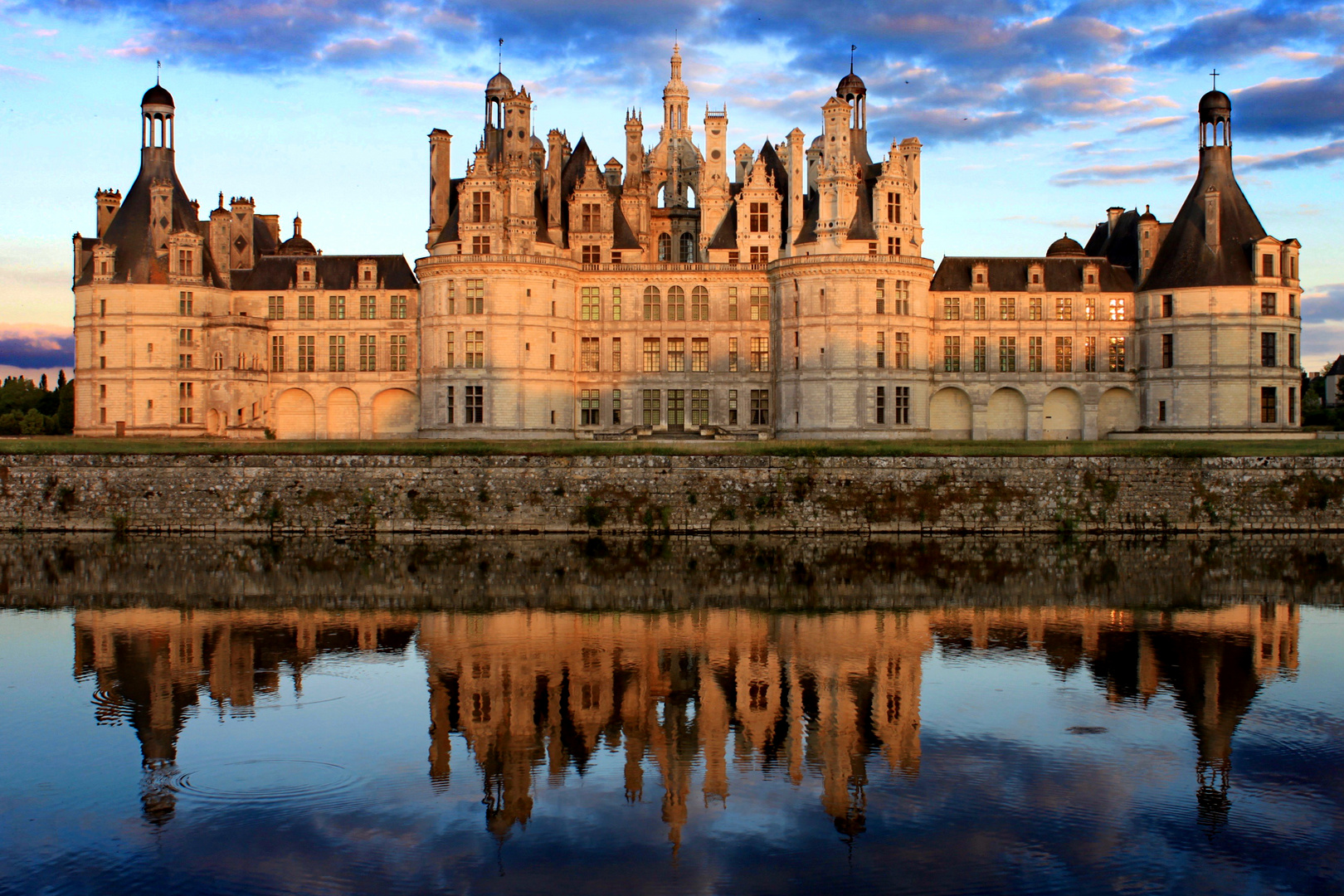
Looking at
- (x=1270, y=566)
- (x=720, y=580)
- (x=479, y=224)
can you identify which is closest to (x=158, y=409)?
(x=479, y=224)

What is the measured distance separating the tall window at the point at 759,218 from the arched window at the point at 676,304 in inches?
172

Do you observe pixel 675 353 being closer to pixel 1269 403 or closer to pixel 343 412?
pixel 343 412

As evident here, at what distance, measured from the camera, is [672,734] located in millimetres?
16156

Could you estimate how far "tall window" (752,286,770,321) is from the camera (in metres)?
59.2

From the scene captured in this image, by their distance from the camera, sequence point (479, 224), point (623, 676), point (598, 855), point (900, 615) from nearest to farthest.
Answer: point (598, 855) < point (623, 676) < point (900, 615) < point (479, 224)

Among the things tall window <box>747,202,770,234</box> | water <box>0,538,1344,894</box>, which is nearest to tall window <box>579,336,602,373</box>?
tall window <box>747,202,770,234</box>

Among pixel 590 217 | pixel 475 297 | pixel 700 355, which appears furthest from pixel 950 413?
pixel 475 297

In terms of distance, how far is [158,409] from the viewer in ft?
Answer: 188

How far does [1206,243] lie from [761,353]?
2113cm

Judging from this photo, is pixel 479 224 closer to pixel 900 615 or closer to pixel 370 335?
pixel 370 335

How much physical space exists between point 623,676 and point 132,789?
7.52 metres

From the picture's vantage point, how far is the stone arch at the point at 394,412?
199ft

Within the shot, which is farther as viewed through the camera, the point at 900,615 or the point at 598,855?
the point at 900,615

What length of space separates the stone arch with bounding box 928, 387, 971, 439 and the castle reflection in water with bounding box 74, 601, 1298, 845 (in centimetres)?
3506
